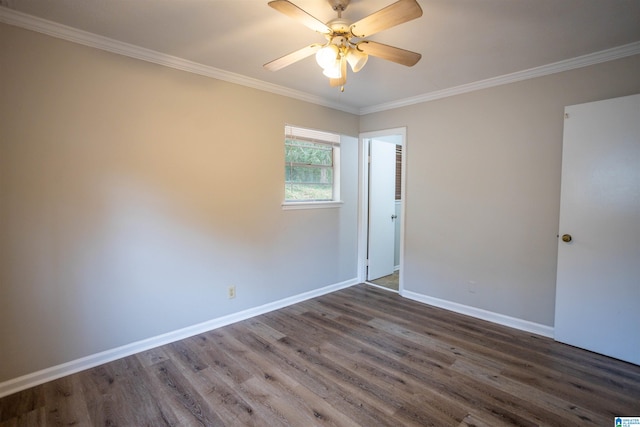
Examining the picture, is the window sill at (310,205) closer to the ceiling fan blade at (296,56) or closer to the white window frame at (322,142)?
the white window frame at (322,142)

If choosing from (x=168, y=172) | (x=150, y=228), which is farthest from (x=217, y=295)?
(x=168, y=172)

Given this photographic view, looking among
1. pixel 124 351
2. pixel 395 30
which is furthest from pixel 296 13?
pixel 124 351

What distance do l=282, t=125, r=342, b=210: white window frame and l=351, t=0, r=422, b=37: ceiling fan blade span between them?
198cm

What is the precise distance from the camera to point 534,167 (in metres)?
2.91

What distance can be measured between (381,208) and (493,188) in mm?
1776

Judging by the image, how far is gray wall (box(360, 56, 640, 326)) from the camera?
2.80 m

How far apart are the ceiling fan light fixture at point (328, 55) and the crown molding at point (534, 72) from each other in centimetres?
203

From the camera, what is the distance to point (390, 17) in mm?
1530

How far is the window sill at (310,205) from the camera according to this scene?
142 inches

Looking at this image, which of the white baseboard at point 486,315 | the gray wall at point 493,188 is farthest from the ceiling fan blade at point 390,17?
the white baseboard at point 486,315

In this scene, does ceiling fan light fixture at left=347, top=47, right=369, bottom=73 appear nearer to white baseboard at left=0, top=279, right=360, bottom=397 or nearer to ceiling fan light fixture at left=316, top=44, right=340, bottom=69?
ceiling fan light fixture at left=316, top=44, right=340, bottom=69

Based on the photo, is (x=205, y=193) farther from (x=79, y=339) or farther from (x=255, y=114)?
(x=79, y=339)

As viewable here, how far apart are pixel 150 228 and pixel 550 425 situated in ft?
10.3

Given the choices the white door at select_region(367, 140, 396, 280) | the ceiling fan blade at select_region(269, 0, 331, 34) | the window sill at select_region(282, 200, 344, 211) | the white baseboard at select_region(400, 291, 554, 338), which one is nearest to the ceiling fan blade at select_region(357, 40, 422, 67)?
the ceiling fan blade at select_region(269, 0, 331, 34)
